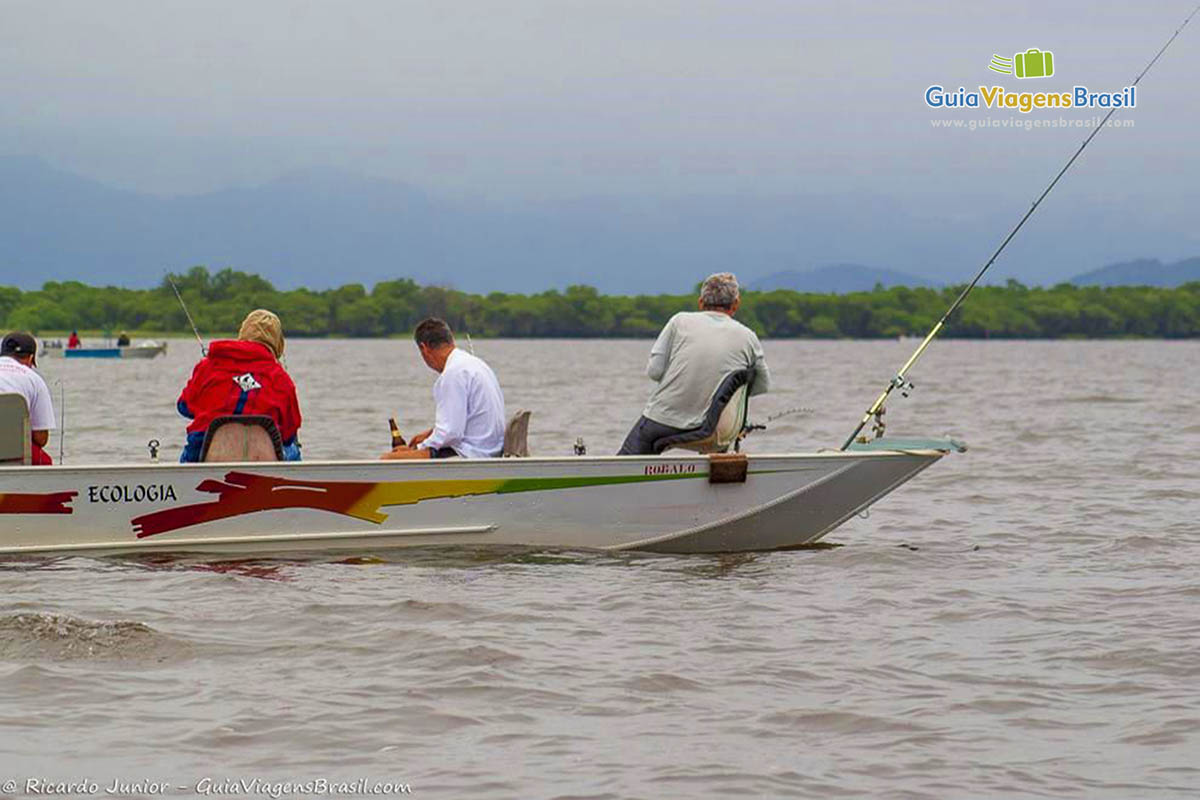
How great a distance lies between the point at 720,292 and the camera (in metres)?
10.8

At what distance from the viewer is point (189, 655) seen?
25.8 feet

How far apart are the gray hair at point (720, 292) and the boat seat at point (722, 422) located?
462mm

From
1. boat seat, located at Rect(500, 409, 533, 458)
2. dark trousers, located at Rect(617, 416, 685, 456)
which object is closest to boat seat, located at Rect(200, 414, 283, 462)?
boat seat, located at Rect(500, 409, 533, 458)

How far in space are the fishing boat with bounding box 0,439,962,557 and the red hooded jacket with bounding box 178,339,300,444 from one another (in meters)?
0.34

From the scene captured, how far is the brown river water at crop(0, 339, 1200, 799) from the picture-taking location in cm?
618

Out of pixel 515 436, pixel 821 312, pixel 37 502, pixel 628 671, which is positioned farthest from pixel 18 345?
pixel 821 312

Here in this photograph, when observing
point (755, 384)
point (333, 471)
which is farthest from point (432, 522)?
point (755, 384)

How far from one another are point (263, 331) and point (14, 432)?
155 centimetres

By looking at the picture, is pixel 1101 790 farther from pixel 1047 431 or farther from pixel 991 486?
pixel 1047 431

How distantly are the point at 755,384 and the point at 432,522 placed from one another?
225 cm

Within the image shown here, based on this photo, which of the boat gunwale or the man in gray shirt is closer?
the boat gunwale

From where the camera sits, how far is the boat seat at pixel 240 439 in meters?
9.88

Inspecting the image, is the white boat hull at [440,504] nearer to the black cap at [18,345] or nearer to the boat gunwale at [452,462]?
the boat gunwale at [452,462]

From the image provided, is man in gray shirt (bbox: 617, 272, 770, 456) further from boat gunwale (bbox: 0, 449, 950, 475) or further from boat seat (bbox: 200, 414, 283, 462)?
boat seat (bbox: 200, 414, 283, 462)
